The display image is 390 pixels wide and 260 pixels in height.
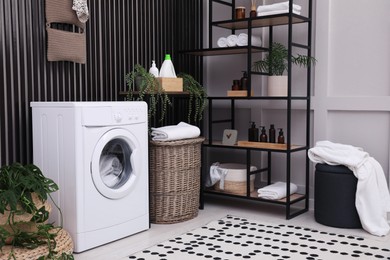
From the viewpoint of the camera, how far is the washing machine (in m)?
2.66

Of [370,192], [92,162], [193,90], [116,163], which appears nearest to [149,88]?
[193,90]

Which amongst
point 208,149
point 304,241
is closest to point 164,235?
point 304,241

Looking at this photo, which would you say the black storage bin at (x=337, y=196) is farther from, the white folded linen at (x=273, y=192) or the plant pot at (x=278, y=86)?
the plant pot at (x=278, y=86)

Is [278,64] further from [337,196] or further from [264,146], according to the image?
[337,196]

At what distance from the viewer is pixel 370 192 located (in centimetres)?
308

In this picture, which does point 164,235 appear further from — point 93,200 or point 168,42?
point 168,42

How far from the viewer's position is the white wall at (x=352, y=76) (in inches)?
135

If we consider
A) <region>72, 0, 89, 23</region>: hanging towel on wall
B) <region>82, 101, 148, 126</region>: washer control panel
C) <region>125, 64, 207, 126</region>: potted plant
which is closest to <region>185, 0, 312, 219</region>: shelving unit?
<region>125, 64, 207, 126</region>: potted plant

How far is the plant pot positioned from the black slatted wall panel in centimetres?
94

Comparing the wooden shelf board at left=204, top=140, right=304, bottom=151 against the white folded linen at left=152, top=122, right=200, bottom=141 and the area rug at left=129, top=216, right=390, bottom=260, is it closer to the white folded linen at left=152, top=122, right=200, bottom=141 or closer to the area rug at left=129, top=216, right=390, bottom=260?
the white folded linen at left=152, top=122, right=200, bottom=141

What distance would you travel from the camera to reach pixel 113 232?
2.90 metres

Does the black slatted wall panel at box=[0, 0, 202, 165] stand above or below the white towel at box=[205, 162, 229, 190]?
above

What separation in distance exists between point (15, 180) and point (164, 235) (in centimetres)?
110

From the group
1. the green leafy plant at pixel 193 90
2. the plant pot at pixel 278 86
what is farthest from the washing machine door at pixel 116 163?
the plant pot at pixel 278 86
